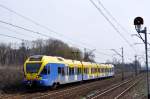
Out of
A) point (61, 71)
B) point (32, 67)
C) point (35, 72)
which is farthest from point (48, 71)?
point (61, 71)

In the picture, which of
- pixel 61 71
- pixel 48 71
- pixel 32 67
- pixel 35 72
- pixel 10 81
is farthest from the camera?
pixel 61 71

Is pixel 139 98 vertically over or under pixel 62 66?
under

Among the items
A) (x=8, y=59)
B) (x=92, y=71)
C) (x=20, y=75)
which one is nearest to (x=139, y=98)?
(x=20, y=75)

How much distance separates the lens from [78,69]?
45844 mm

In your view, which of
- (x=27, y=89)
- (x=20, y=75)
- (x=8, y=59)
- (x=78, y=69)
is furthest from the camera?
(x=8, y=59)

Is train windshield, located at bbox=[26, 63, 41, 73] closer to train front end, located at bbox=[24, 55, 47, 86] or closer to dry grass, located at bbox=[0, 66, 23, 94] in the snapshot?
train front end, located at bbox=[24, 55, 47, 86]

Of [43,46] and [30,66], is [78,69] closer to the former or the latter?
[30,66]

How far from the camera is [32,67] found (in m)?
31.6

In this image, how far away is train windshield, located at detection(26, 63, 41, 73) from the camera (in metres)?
31.3

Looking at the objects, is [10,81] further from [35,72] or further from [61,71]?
[35,72]

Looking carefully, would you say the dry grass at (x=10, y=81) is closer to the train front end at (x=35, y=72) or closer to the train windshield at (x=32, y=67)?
the train front end at (x=35, y=72)

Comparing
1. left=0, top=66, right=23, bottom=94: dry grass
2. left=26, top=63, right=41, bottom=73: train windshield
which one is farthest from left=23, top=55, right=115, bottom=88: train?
left=0, top=66, right=23, bottom=94: dry grass

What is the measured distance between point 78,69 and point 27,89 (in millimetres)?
13132

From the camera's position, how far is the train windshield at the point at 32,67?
103 ft
